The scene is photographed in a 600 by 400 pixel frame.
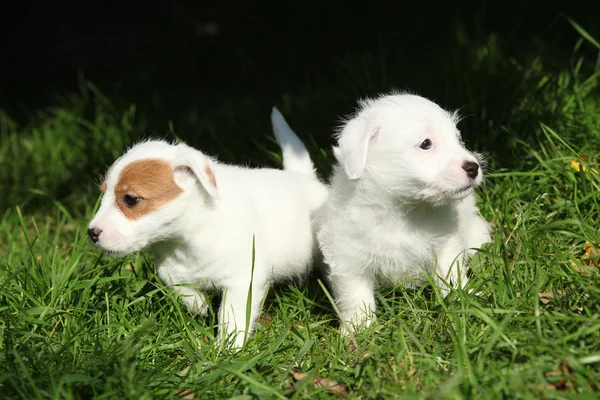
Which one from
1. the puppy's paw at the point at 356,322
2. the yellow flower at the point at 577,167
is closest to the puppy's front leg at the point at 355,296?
the puppy's paw at the point at 356,322

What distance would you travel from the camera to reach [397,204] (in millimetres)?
3760

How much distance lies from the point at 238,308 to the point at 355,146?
3.70 feet

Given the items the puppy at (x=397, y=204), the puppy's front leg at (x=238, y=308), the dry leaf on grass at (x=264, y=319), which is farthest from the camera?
the dry leaf on grass at (x=264, y=319)

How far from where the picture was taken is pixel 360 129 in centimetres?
375

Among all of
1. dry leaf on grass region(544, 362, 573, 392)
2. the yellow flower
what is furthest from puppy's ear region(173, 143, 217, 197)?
the yellow flower

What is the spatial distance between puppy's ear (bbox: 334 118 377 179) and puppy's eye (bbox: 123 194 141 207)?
1.10 meters

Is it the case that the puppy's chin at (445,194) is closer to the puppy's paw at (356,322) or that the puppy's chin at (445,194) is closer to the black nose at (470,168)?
the black nose at (470,168)

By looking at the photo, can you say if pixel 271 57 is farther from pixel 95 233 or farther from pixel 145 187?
pixel 95 233

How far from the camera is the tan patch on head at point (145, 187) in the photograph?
12.2 ft

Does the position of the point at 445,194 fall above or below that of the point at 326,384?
above

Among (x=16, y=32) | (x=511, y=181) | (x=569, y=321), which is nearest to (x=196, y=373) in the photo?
(x=569, y=321)

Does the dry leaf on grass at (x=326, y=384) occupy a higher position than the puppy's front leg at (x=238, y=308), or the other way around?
the puppy's front leg at (x=238, y=308)

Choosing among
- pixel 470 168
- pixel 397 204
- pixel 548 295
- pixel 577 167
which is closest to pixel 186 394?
pixel 397 204

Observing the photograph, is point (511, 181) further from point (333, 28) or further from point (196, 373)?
point (333, 28)
